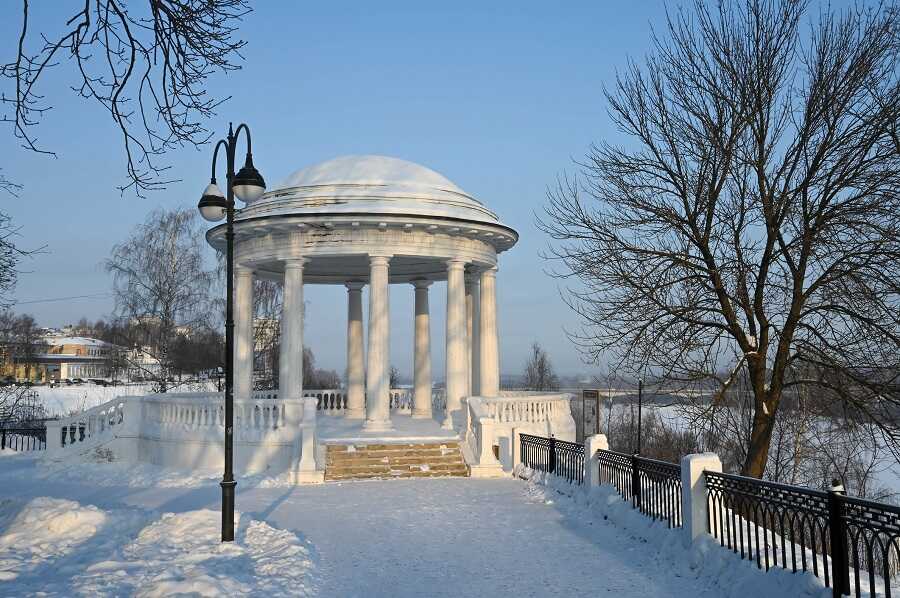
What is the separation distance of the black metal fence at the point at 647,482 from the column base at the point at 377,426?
8.37 metres

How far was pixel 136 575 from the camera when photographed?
771 cm

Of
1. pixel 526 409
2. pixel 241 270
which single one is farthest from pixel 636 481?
pixel 241 270

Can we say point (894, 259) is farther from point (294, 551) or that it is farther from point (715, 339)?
point (294, 551)

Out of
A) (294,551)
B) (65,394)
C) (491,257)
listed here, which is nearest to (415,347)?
(491,257)

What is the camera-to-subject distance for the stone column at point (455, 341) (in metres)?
21.3

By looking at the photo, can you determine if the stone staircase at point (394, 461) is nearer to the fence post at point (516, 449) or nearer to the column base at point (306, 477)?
the column base at point (306, 477)

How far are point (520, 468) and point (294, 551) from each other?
348 inches

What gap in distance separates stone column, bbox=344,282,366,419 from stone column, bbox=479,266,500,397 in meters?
5.75

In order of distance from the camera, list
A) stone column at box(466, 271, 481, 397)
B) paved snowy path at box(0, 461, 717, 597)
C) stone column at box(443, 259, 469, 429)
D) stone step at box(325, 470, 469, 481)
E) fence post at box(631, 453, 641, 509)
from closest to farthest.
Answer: paved snowy path at box(0, 461, 717, 597) < fence post at box(631, 453, 641, 509) < stone step at box(325, 470, 469, 481) < stone column at box(443, 259, 469, 429) < stone column at box(466, 271, 481, 397)

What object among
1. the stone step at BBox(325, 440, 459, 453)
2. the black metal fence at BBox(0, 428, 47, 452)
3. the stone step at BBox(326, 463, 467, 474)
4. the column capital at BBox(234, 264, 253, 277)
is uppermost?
the column capital at BBox(234, 264, 253, 277)

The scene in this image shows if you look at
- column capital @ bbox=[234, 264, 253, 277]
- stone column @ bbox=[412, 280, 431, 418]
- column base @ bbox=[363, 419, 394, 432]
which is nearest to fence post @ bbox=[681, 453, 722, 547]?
column base @ bbox=[363, 419, 394, 432]

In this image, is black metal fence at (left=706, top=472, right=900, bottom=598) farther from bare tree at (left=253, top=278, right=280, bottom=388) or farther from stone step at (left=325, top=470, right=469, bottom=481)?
bare tree at (left=253, top=278, right=280, bottom=388)

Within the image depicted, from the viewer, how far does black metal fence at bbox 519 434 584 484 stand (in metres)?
14.1

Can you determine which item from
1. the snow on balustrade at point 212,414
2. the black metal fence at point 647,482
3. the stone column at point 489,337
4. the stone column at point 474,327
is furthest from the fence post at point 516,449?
the snow on balustrade at point 212,414
